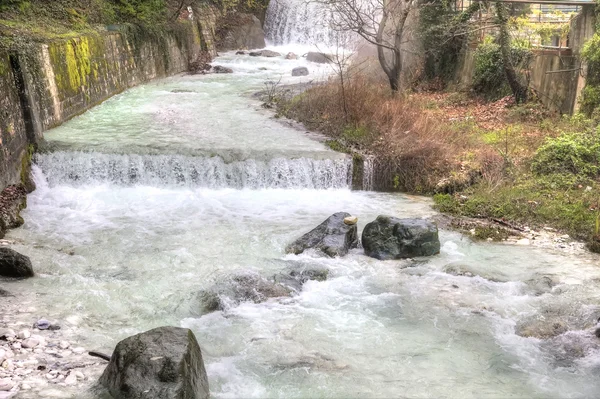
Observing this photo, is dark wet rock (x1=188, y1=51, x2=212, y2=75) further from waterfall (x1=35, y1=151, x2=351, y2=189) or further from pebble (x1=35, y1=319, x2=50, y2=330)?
pebble (x1=35, y1=319, x2=50, y2=330)

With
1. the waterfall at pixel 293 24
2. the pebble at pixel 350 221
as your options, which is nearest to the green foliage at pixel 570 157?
the pebble at pixel 350 221

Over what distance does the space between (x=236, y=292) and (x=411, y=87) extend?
1204 centimetres

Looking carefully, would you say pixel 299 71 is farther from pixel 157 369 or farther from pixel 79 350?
pixel 157 369

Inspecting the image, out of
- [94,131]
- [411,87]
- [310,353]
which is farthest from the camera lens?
[411,87]

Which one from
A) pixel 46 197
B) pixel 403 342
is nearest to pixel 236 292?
pixel 403 342

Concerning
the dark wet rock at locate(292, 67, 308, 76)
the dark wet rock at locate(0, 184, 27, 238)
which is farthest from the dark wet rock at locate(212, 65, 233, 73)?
the dark wet rock at locate(0, 184, 27, 238)

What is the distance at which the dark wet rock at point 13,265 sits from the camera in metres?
7.11

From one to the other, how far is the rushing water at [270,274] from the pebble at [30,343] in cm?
39

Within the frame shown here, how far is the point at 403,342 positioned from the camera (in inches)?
238

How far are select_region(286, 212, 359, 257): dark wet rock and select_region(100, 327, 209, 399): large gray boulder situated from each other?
3.46 m

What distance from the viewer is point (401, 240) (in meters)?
8.16

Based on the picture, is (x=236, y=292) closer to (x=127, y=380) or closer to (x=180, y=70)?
(x=127, y=380)

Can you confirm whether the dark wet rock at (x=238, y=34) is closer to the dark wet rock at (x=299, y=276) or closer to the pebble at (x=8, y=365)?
the dark wet rock at (x=299, y=276)

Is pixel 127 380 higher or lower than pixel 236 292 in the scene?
higher
